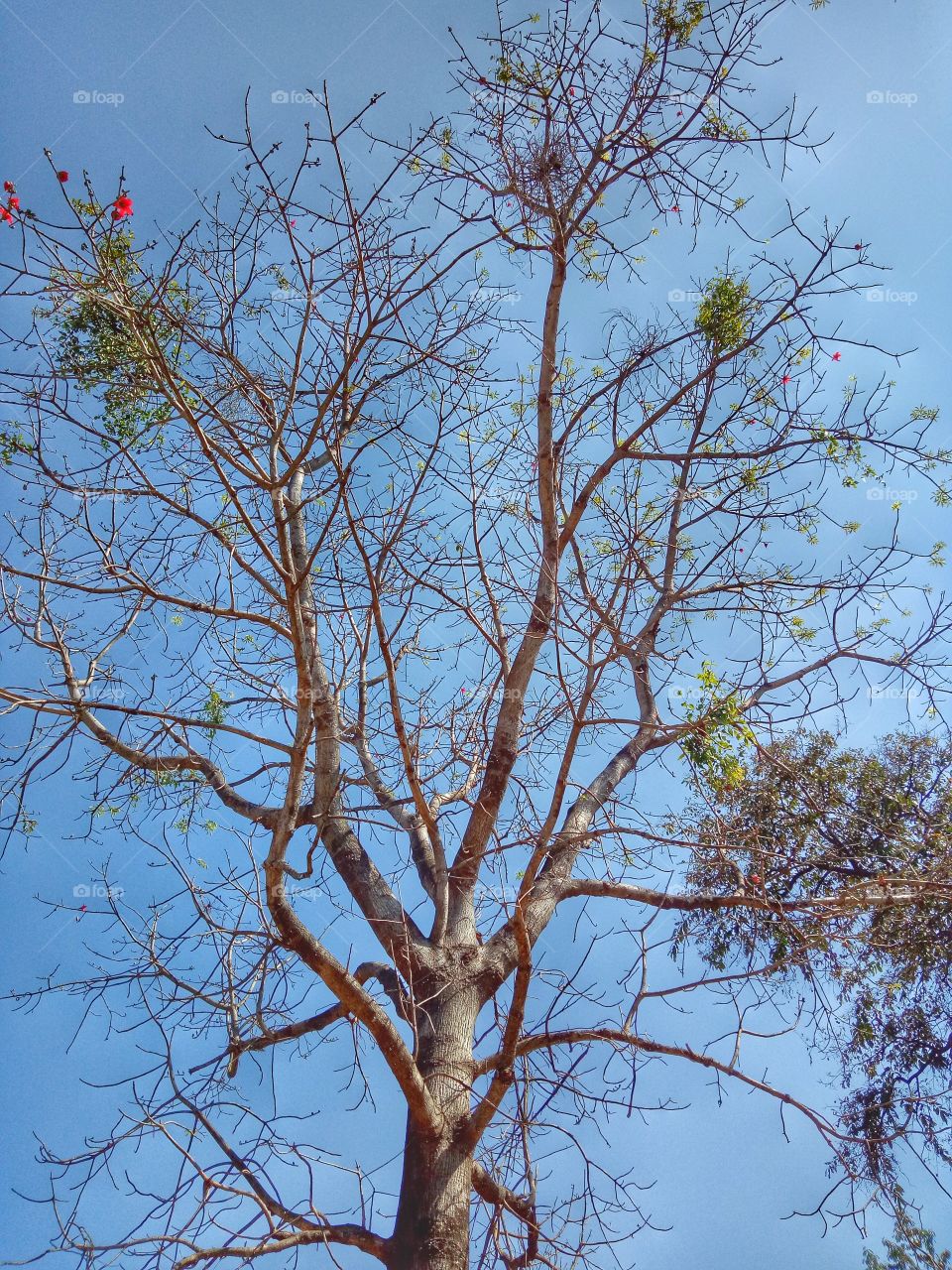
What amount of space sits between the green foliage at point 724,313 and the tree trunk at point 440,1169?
10.9 ft

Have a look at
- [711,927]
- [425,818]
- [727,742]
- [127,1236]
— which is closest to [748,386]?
[727,742]

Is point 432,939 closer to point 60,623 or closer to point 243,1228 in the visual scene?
point 243,1228

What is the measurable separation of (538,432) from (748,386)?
4.30 feet

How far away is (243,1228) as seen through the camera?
9.94 feet

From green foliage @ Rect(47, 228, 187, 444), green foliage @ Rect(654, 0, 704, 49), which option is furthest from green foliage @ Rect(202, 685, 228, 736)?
green foliage @ Rect(654, 0, 704, 49)

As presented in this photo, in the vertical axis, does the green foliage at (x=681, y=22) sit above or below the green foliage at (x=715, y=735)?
above

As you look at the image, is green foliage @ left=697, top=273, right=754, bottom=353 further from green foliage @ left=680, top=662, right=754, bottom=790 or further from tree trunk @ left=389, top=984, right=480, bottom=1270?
tree trunk @ left=389, top=984, right=480, bottom=1270

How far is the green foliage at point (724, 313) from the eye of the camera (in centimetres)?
441

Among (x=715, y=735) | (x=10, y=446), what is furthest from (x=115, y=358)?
(x=715, y=735)

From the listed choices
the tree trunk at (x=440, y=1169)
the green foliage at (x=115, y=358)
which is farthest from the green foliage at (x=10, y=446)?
the tree trunk at (x=440, y=1169)

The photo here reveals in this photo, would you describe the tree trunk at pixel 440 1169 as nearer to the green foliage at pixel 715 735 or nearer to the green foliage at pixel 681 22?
the green foliage at pixel 715 735

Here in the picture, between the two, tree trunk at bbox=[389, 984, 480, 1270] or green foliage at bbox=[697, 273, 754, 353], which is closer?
tree trunk at bbox=[389, 984, 480, 1270]

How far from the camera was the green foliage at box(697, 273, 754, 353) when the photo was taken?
4.41m

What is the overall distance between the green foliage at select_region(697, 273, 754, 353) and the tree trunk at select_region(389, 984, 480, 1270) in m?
3.33
